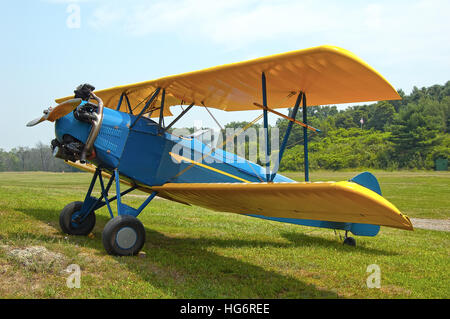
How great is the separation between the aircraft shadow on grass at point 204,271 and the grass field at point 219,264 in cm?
1

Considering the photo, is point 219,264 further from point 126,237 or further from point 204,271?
point 126,237

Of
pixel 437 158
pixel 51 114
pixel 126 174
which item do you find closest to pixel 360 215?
pixel 126 174

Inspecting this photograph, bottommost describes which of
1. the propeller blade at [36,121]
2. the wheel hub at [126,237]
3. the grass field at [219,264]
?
the grass field at [219,264]

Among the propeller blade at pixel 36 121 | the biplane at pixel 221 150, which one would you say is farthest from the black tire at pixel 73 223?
the propeller blade at pixel 36 121

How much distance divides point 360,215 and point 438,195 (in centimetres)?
1974

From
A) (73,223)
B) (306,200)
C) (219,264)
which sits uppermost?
(306,200)

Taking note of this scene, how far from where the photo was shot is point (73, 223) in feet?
21.4

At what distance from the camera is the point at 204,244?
262 inches

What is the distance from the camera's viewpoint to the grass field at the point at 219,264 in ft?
13.2

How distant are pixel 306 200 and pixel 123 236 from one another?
8.69 feet

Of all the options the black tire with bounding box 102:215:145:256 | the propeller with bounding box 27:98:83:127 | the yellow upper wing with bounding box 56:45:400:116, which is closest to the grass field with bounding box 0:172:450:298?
the black tire with bounding box 102:215:145:256
